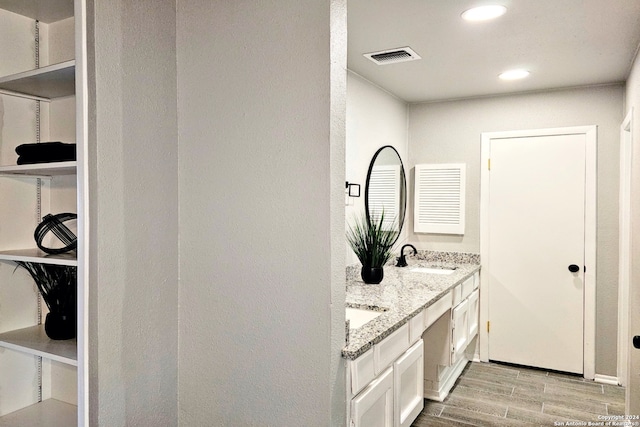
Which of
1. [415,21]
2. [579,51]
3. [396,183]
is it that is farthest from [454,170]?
[415,21]

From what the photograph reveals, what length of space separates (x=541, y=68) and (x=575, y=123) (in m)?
0.79

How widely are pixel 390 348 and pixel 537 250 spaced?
2376 millimetres

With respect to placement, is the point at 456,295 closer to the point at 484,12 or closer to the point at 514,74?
the point at 514,74

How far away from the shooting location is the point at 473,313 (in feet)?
12.3

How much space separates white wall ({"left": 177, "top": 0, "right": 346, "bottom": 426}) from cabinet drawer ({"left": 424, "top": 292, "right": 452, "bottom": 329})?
1.09 m

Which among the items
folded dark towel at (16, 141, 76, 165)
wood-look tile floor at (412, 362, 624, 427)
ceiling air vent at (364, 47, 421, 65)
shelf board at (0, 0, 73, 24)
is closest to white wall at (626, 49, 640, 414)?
wood-look tile floor at (412, 362, 624, 427)

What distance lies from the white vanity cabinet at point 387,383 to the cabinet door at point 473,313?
1.33 meters

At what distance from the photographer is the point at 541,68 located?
313 centimetres

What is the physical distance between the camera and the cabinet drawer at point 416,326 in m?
2.26

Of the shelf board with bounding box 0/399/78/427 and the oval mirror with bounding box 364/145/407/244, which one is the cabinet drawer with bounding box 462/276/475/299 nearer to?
the oval mirror with bounding box 364/145/407/244

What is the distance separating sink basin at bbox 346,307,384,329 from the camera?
2160 mm

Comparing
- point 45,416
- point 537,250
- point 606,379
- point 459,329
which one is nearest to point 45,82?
point 45,416

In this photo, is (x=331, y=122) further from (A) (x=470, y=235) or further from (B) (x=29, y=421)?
(A) (x=470, y=235)

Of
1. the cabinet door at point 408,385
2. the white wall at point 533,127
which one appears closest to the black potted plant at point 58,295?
the cabinet door at point 408,385
